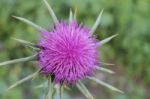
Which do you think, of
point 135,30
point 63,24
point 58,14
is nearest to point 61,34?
point 63,24

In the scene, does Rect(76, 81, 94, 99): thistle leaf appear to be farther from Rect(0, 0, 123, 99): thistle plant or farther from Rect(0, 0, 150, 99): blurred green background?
Rect(0, 0, 150, 99): blurred green background

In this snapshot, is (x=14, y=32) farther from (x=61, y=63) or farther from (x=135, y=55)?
(x=61, y=63)

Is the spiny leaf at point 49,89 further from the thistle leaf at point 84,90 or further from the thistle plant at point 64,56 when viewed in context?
the thistle leaf at point 84,90

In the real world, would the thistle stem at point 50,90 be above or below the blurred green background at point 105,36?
below

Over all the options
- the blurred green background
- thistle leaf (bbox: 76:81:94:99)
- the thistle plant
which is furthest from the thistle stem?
the blurred green background

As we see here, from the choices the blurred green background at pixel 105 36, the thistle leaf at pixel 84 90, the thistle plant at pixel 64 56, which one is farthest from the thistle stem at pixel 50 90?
the blurred green background at pixel 105 36
